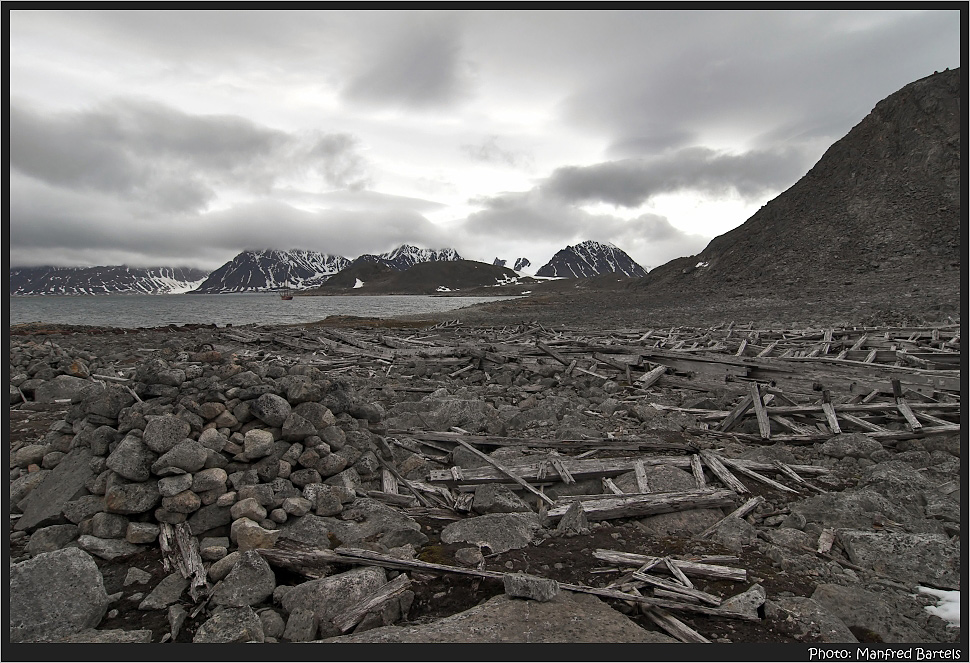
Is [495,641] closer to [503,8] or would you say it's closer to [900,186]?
[503,8]

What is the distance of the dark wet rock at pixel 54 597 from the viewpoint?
3.66m

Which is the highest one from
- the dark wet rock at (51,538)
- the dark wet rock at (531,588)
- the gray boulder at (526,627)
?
the dark wet rock at (531,588)

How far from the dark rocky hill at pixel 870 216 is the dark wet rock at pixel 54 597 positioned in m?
64.9

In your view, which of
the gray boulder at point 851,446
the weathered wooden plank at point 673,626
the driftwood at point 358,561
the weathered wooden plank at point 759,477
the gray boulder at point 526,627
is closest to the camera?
the gray boulder at point 526,627

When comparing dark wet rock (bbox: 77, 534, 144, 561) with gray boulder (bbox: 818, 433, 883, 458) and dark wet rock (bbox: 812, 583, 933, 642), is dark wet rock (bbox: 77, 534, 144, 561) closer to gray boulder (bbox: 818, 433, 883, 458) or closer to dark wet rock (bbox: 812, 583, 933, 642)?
dark wet rock (bbox: 812, 583, 933, 642)

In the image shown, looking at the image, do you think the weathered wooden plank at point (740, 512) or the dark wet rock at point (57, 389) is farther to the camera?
the dark wet rock at point (57, 389)

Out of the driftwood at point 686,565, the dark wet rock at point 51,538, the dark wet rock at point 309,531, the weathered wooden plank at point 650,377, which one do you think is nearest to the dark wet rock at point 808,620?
the driftwood at point 686,565

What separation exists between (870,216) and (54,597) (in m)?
89.3

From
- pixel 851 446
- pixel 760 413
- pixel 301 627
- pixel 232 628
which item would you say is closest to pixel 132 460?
pixel 232 628

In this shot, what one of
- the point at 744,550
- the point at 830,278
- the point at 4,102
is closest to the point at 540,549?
the point at 744,550

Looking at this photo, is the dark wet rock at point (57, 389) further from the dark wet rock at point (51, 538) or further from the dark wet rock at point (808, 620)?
the dark wet rock at point (808, 620)

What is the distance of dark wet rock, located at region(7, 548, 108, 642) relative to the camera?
366cm

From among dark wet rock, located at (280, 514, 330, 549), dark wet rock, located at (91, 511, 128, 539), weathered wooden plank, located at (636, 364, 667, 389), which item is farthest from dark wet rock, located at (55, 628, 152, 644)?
weathered wooden plank, located at (636, 364, 667, 389)

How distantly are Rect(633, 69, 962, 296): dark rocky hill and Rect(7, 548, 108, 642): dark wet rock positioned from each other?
64856mm
